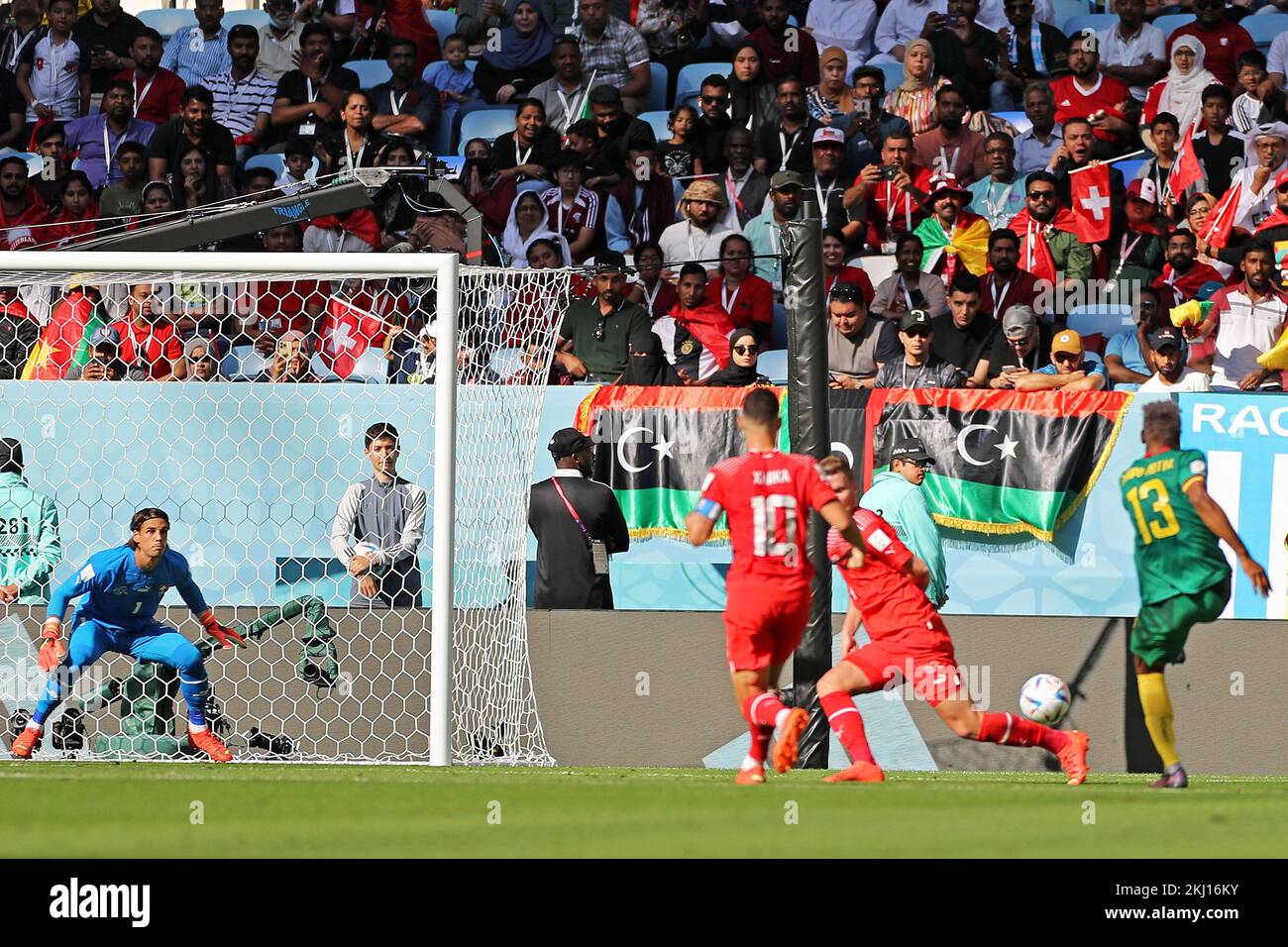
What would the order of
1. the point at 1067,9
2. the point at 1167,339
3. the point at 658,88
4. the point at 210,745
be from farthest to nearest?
the point at 1067,9 → the point at 658,88 → the point at 1167,339 → the point at 210,745

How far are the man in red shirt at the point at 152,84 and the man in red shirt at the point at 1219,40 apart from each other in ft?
29.1

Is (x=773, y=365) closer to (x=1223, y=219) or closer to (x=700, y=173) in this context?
(x=700, y=173)

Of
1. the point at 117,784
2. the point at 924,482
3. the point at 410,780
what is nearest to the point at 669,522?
the point at 924,482

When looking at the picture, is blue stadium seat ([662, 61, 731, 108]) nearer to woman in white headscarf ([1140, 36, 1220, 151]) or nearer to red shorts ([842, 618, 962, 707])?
woman in white headscarf ([1140, 36, 1220, 151])

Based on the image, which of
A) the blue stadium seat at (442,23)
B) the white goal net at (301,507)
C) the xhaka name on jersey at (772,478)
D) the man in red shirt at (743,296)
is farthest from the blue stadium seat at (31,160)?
the xhaka name on jersey at (772,478)

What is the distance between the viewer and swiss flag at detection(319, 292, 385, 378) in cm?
1165

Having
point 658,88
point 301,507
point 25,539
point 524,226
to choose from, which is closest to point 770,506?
point 301,507

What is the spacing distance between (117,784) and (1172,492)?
15.3 feet

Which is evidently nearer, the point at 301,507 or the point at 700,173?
the point at 301,507

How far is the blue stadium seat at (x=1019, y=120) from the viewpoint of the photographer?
14.5m

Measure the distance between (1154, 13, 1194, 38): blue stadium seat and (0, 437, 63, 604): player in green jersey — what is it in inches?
411

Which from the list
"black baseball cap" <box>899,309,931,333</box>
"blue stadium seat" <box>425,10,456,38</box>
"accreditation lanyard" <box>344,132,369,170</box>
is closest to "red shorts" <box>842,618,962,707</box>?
"black baseball cap" <box>899,309,931,333</box>

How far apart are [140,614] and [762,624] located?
3.83 m

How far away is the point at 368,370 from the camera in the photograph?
452 inches
